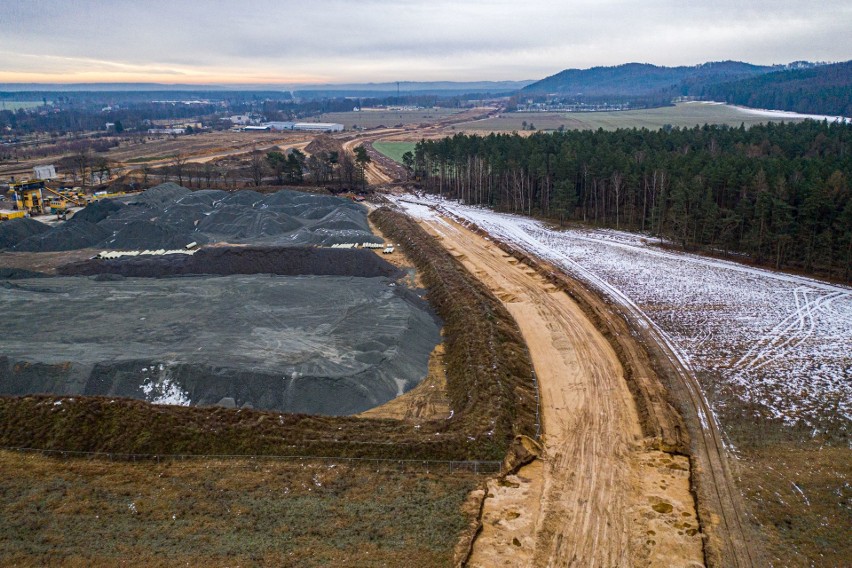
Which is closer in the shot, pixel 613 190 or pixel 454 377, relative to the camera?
pixel 454 377

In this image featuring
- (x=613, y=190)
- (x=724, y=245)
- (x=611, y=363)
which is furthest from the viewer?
(x=613, y=190)

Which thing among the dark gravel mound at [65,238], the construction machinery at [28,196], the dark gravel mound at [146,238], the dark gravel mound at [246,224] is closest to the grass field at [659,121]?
the dark gravel mound at [246,224]

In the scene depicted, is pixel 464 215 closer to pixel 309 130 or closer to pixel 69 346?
pixel 69 346

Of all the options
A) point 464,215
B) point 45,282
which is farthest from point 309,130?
point 45,282

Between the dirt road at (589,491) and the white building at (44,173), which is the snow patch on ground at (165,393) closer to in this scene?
the dirt road at (589,491)

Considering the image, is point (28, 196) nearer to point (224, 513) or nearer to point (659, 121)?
point (224, 513)

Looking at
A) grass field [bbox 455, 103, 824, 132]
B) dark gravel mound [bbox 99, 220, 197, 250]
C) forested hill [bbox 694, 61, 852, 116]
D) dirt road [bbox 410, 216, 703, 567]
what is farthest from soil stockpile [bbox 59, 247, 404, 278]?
forested hill [bbox 694, 61, 852, 116]

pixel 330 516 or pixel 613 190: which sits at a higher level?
pixel 613 190
